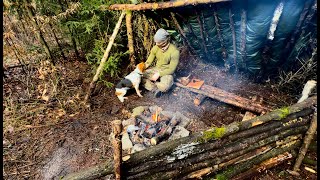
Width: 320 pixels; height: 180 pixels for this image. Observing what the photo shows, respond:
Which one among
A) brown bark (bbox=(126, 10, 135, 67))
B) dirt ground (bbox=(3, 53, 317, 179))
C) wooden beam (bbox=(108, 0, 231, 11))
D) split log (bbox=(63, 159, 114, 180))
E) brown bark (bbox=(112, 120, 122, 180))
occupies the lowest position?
dirt ground (bbox=(3, 53, 317, 179))

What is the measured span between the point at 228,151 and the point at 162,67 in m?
3.08

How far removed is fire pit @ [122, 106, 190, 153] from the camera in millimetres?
4754

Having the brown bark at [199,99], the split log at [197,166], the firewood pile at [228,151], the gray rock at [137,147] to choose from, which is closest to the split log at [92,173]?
the firewood pile at [228,151]

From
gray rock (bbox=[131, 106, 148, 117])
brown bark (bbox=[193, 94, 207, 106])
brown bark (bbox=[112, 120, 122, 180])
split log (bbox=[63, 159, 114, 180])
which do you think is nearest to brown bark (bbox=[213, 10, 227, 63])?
brown bark (bbox=[193, 94, 207, 106])

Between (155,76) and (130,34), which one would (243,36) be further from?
(130,34)

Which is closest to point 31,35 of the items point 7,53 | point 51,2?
point 7,53

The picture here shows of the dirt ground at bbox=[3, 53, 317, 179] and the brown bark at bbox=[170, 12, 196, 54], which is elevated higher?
the brown bark at bbox=[170, 12, 196, 54]

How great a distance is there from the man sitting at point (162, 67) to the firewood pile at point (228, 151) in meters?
2.61

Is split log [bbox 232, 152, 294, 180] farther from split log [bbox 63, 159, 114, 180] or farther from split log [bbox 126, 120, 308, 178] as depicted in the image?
split log [bbox 63, 159, 114, 180]

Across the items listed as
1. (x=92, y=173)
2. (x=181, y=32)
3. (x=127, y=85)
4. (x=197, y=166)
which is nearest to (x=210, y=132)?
(x=197, y=166)

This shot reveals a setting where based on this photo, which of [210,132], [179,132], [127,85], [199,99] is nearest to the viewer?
[210,132]

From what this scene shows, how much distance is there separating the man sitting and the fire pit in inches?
27.7

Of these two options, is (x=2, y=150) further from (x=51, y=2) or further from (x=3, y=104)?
(x=51, y=2)

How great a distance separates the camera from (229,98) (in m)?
5.75
